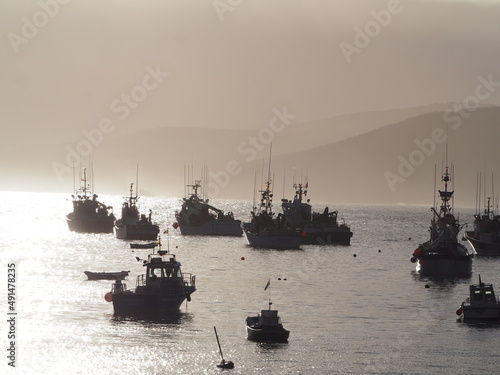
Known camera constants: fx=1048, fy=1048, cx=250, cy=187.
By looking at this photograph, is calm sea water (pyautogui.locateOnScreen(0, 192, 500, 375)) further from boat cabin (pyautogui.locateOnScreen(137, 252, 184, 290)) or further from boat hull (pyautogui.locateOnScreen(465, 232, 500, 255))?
boat hull (pyautogui.locateOnScreen(465, 232, 500, 255))

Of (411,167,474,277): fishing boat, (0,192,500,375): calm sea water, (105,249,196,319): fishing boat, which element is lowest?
(0,192,500,375): calm sea water

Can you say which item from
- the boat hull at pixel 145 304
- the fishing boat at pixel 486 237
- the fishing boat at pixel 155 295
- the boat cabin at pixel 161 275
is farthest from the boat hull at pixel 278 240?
the boat cabin at pixel 161 275

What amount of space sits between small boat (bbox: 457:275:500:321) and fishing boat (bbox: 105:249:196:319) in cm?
2511

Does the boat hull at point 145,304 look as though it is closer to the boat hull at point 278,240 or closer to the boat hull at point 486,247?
the boat hull at point 278,240

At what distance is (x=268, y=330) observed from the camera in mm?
79750

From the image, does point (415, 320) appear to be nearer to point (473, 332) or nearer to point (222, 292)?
point (473, 332)

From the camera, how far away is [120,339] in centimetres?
8006

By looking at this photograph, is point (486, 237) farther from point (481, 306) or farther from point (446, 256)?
point (481, 306)

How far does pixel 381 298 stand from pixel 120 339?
135ft

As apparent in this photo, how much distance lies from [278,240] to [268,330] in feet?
338

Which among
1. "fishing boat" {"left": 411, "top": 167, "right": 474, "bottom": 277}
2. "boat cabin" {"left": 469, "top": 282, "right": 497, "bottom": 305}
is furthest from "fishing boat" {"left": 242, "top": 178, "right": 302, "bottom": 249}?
"boat cabin" {"left": 469, "top": 282, "right": 497, "bottom": 305}

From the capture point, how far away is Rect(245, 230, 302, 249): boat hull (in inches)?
7151

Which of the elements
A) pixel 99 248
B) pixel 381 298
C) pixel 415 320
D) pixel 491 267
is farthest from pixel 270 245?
pixel 415 320

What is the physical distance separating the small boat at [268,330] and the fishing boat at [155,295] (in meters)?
10.9
